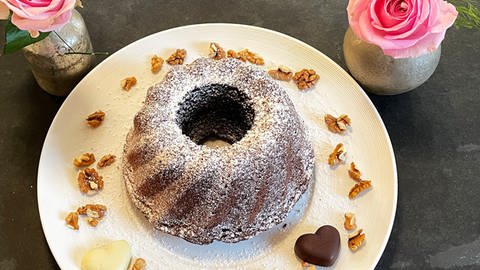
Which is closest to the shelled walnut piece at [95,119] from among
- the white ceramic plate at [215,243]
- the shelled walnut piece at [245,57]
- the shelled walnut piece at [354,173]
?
the white ceramic plate at [215,243]

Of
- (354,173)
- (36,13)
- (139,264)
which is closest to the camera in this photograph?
(36,13)

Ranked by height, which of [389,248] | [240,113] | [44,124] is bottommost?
[389,248]

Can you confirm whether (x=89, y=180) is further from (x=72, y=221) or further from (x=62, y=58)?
(x=62, y=58)

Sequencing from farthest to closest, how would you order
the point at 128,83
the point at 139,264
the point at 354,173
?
the point at 128,83
the point at 354,173
the point at 139,264

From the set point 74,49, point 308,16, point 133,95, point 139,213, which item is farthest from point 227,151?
point 308,16

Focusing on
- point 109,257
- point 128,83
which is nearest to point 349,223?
point 109,257

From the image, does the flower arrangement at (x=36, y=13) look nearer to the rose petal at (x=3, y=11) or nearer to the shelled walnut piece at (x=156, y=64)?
the rose petal at (x=3, y=11)

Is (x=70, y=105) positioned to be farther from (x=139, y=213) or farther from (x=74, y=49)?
(x=139, y=213)
